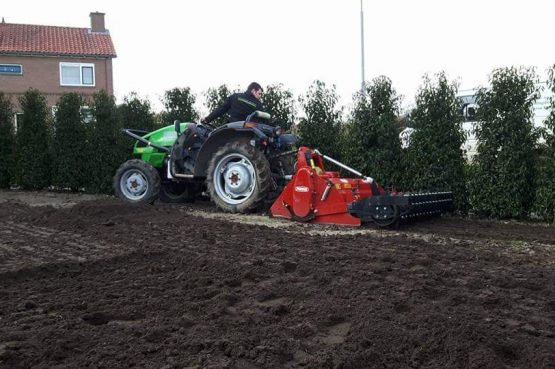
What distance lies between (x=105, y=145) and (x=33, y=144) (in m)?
2.78

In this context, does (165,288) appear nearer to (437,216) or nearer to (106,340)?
(106,340)

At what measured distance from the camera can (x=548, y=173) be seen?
8961mm

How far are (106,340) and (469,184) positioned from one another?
7.46m

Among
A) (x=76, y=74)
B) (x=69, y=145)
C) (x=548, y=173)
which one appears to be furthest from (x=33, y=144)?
(x=76, y=74)

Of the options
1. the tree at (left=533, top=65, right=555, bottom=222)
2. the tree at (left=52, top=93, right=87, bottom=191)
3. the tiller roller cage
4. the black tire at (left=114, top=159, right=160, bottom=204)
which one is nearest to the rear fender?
the black tire at (left=114, top=159, right=160, bottom=204)

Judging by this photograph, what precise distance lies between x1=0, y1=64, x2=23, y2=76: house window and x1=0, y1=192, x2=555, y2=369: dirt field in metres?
33.7

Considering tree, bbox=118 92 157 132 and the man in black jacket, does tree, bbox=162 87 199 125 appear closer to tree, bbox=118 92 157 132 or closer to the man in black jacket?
tree, bbox=118 92 157 132

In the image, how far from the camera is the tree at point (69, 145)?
15617 millimetres

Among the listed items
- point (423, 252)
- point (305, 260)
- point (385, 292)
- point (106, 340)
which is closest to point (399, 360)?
point (385, 292)

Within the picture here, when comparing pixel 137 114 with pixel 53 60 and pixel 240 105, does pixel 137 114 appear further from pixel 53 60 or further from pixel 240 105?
pixel 53 60

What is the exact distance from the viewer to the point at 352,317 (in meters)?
4.09

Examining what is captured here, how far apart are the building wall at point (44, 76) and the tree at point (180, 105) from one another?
24.9 meters

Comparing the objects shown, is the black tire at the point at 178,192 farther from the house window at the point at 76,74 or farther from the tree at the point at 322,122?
the house window at the point at 76,74

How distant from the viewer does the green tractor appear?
1010cm
